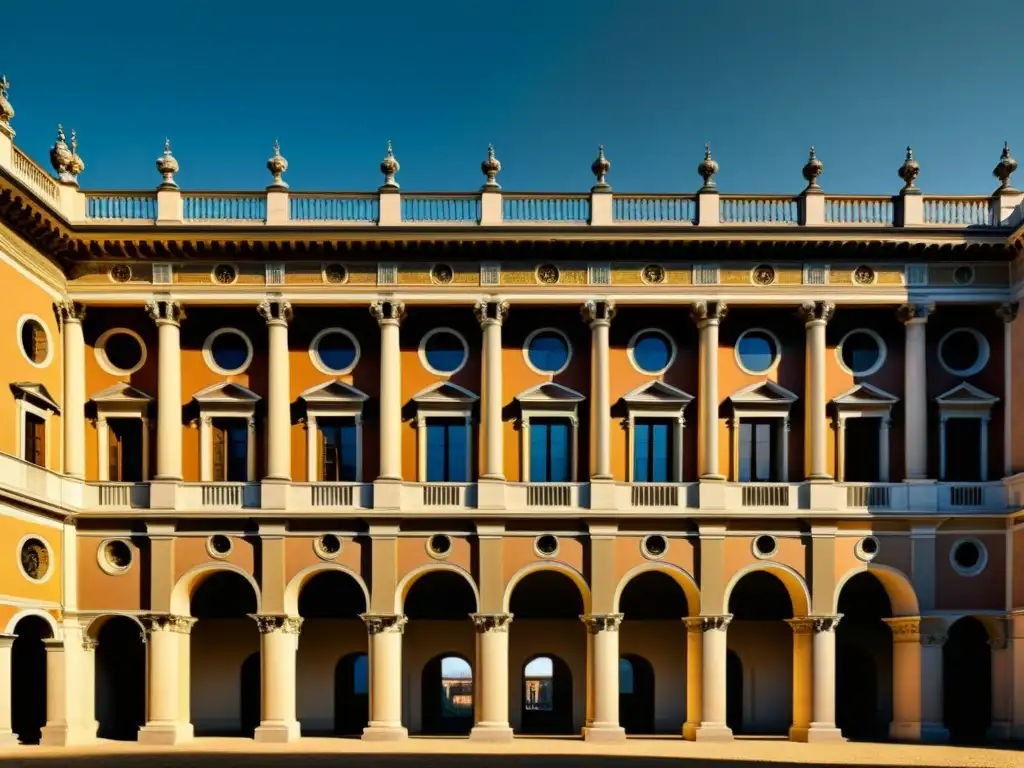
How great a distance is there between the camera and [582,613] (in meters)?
36.7

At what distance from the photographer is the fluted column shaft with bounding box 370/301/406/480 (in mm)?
34188

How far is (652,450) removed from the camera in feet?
116

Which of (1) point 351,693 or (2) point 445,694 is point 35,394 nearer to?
(1) point 351,693

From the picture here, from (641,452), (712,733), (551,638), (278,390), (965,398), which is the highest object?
(278,390)

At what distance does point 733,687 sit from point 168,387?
2194 centimetres

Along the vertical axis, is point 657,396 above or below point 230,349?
below

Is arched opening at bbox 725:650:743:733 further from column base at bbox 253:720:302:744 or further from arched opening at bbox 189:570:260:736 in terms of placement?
arched opening at bbox 189:570:260:736

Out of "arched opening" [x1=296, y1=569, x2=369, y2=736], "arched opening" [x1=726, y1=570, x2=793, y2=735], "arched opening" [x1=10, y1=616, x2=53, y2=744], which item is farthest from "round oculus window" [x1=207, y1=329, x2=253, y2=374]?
"arched opening" [x1=726, y1=570, x2=793, y2=735]

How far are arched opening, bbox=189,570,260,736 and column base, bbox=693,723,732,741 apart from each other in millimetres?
14863

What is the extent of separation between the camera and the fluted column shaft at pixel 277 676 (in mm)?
32844

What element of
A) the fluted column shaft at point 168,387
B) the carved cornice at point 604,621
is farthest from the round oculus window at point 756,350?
the fluted column shaft at point 168,387

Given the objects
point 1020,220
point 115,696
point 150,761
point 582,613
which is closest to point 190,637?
point 115,696

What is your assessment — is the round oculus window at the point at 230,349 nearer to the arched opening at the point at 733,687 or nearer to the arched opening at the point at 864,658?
the arched opening at the point at 733,687

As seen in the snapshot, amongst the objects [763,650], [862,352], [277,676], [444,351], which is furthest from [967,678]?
[277,676]
